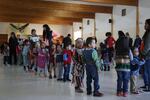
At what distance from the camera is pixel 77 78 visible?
6.35m

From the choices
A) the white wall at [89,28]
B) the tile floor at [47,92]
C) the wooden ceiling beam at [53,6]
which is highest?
the wooden ceiling beam at [53,6]

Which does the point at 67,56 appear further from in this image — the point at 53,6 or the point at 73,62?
the point at 53,6

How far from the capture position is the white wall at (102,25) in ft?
61.4

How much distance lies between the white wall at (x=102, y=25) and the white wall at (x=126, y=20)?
3.31 feet

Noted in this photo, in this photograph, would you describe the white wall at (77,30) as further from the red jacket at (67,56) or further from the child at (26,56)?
the red jacket at (67,56)

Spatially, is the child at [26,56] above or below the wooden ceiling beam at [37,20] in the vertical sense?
below

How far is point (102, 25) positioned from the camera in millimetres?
19562

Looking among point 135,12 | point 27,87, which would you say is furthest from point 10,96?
point 135,12

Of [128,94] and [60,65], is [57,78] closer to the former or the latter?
[60,65]

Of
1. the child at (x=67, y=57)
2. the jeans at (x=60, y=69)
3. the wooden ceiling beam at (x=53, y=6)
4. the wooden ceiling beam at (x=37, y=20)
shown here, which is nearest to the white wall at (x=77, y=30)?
the wooden ceiling beam at (x=37, y=20)

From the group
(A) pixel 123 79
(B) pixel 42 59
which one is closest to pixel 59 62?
(B) pixel 42 59

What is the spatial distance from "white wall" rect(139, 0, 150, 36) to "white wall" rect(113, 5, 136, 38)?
0.64 meters

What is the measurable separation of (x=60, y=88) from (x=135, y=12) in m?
9.56

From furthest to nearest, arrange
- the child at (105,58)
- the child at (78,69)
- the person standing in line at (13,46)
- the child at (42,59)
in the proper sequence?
the person standing in line at (13,46)
the child at (105,58)
the child at (42,59)
the child at (78,69)
